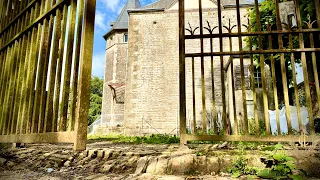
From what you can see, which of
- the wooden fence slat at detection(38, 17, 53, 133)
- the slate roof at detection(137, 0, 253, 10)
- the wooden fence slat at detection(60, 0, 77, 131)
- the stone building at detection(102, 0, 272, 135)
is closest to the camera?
the wooden fence slat at detection(60, 0, 77, 131)

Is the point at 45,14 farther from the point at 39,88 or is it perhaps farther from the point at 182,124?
the point at 182,124

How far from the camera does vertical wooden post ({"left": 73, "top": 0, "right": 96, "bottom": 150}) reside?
2240 mm

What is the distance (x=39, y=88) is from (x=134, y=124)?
44.0ft

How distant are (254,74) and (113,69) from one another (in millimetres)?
17114

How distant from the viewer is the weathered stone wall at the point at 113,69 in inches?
981

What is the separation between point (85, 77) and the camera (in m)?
2.33

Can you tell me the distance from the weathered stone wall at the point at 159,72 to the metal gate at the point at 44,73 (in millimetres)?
12402

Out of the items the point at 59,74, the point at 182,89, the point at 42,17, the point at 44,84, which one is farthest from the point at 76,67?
the point at 182,89

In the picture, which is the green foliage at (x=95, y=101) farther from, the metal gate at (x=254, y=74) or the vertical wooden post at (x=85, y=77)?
the vertical wooden post at (x=85, y=77)

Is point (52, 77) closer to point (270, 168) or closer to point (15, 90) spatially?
point (15, 90)

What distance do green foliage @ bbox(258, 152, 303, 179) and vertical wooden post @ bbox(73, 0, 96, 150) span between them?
1559 millimetres

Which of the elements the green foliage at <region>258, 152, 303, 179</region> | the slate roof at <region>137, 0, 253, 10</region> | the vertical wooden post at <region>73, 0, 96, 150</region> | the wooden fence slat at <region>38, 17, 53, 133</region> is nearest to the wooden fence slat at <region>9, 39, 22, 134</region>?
the wooden fence slat at <region>38, 17, 53, 133</region>

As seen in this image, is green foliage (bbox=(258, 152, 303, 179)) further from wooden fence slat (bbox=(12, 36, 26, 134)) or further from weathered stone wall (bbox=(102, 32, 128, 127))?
weathered stone wall (bbox=(102, 32, 128, 127))

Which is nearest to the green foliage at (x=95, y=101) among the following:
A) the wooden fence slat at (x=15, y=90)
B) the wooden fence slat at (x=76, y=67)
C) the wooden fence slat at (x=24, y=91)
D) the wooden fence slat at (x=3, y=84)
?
the wooden fence slat at (x=3, y=84)
